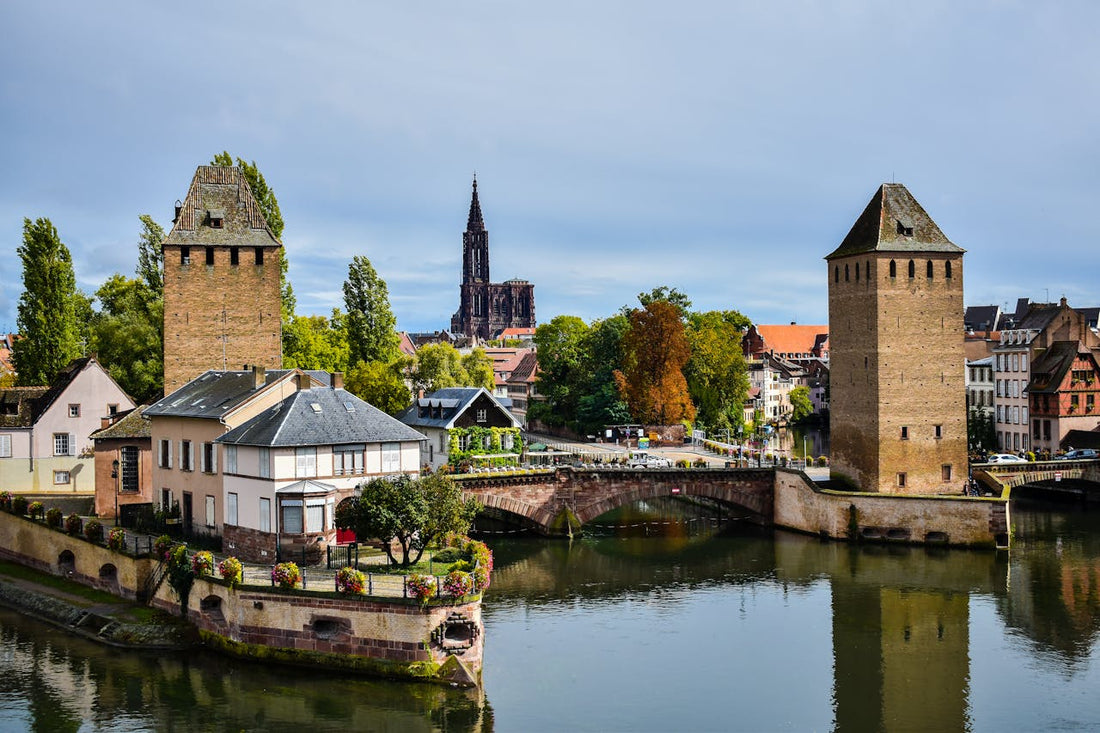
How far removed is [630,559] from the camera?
54.8 metres

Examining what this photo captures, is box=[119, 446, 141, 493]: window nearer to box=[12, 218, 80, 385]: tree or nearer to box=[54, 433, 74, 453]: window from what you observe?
box=[54, 433, 74, 453]: window

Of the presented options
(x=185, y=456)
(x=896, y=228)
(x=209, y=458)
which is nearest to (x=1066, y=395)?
(x=896, y=228)

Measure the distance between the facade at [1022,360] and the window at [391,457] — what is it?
5193 centimetres

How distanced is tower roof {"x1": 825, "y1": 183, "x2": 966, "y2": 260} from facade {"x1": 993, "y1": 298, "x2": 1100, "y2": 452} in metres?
21.8

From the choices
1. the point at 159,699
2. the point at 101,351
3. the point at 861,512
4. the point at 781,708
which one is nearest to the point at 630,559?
the point at 861,512

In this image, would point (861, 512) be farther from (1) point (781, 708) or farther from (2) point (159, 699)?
(2) point (159, 699)

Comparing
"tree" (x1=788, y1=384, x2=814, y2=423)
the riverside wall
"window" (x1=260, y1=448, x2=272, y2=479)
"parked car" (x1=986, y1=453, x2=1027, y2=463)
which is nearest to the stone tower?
"window" (x1=260, y1=448, x2=272, y2=479)

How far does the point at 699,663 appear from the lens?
37375mm

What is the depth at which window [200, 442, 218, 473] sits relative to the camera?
142 feet

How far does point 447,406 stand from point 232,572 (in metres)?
30.1

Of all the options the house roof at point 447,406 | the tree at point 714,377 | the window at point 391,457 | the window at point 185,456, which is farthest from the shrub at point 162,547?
the tree at point 714,377

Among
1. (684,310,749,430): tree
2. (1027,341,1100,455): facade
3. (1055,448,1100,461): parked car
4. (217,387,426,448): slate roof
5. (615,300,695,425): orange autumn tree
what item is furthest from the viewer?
(684,310,749,430): tree

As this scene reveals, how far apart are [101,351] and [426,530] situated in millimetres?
40501

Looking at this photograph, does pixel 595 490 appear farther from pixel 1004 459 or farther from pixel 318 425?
pixel 1004 459
